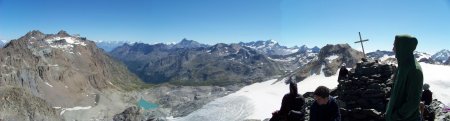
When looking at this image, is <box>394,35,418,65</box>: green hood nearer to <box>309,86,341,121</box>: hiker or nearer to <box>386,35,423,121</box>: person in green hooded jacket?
<box>386,35,423,121</box>: person in green hooded jacket

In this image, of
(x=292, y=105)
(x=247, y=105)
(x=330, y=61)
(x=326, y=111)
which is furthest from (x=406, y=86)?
(x=330, y=61)

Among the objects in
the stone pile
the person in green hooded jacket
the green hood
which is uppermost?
the green hood

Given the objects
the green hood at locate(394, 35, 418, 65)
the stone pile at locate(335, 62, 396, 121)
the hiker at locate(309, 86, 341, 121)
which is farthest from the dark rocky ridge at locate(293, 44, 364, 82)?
the green hood at locate(394, 35, 418, 65)

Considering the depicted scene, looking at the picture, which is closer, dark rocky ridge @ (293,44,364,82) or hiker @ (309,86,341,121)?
hiker @ (309,86,341,121)

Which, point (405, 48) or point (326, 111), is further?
point (326, 111)

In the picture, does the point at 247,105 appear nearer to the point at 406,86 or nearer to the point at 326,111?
the point at 326,111

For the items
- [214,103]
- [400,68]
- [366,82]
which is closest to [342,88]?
[366,82]
